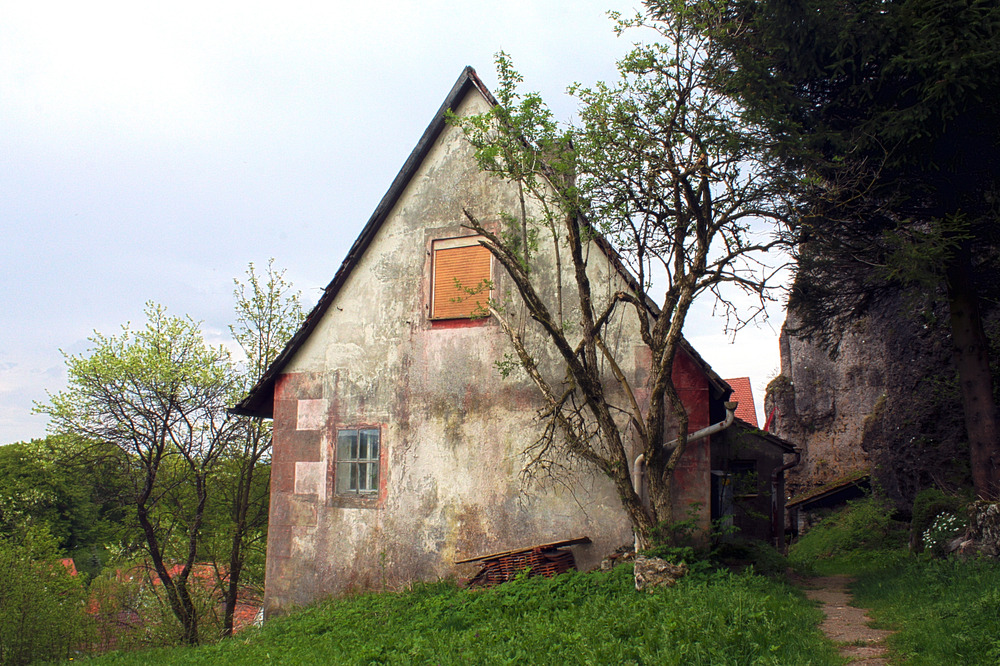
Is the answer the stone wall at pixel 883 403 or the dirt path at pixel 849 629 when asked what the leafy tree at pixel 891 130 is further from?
the dirt path at pixel 849 629

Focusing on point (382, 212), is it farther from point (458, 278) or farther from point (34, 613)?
point (34, 613)

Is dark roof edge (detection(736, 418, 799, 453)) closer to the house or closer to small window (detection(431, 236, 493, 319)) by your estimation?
the house

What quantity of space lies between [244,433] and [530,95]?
41.8 feet

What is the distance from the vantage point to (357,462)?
37.3 feet

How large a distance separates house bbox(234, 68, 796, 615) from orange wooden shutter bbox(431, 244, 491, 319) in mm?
23

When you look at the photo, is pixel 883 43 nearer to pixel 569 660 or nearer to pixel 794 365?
pixel 569 660

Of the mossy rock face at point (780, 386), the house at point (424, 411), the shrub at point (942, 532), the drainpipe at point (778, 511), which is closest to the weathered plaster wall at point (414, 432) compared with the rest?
the house at point (424, 411)

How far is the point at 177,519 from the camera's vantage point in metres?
20.0

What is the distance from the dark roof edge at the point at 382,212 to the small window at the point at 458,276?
1135 millimetres

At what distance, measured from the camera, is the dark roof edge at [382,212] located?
11641 millimetres

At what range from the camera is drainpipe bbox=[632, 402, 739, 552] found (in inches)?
359

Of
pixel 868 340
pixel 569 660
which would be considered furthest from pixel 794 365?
pixel 569 660

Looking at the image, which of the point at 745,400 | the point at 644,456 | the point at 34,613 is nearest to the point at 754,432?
the point at 644,456

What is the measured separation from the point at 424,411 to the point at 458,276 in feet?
7.18
